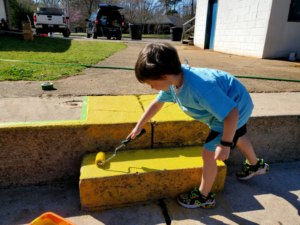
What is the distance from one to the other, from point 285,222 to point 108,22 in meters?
16.9

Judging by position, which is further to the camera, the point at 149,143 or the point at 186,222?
the point at 149,143

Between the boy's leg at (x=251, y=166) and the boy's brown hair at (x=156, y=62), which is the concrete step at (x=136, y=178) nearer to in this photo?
the boy's leg at (x=251, y=166)

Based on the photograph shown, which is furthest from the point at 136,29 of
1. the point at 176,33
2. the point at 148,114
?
the point at 148,114

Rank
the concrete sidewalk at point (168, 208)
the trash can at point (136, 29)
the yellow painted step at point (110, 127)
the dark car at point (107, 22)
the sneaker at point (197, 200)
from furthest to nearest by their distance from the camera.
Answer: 1. the trash can at point (136, 29)
2. the dark car at point (107, 22)
3. the yellow painted step at point (110, 127)
4. the sneaker at point (197, 200)
5. the concrete sidewalk at point (168, 208)

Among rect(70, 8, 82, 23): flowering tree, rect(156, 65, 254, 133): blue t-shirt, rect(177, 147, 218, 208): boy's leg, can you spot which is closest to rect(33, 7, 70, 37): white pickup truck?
rect(156, 65, 254, 133): blue t-shirt

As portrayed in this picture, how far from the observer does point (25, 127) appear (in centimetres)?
190

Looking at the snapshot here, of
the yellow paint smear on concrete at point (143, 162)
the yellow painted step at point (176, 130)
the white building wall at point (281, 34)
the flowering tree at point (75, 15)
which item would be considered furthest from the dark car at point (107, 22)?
the flowering tree at point (75, 15)

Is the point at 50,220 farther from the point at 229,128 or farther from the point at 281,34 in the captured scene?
the point at 281,34

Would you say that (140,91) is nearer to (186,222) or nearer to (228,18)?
(186,222)

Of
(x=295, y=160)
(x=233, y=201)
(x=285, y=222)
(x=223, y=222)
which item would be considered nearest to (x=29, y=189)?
(x=223, y=222)

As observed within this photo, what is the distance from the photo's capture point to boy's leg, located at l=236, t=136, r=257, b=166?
2.04 metres

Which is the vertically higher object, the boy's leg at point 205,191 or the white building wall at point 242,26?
the white building wall at point 242,26

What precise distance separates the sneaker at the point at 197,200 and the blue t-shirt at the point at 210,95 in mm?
→ 583

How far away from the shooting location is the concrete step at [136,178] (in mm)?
1784
